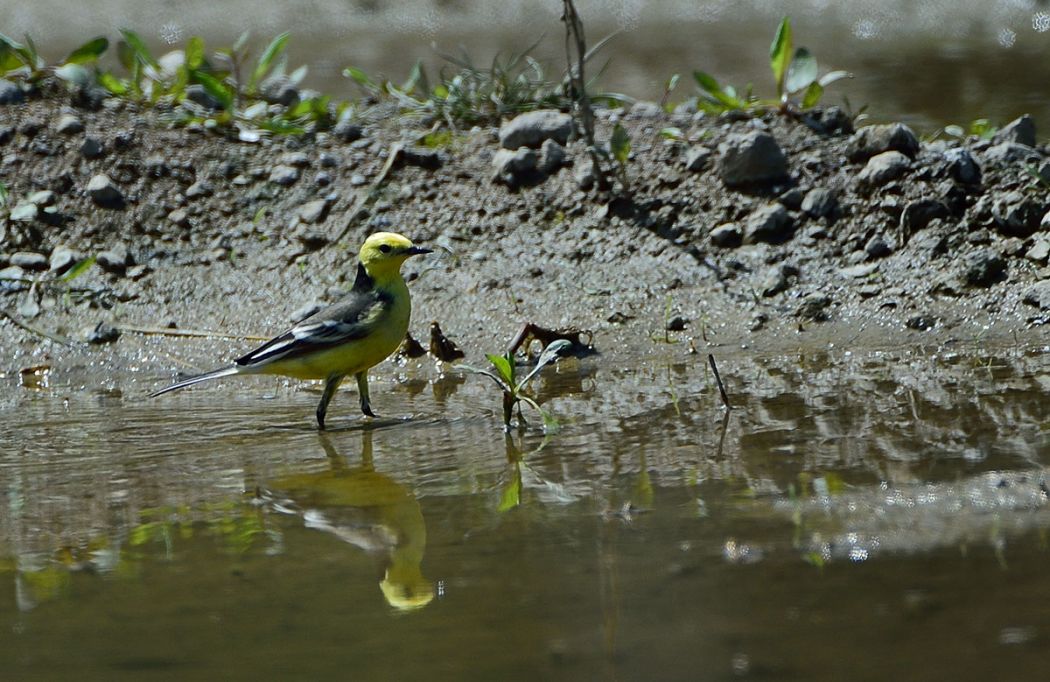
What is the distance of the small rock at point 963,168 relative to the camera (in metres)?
8.20

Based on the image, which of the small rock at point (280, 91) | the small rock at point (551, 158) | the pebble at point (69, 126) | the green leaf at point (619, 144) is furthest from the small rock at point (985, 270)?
the pebble at point (69, 126)

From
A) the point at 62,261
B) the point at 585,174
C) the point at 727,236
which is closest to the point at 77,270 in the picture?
the point at 62,261

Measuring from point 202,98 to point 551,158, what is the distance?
250 centimetres

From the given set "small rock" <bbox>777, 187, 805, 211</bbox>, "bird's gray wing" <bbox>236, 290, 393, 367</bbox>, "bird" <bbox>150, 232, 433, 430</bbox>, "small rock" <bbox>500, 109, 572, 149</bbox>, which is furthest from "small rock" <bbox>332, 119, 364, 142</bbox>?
"small rock" <bbox>777, 187, 805, 211</bbox>

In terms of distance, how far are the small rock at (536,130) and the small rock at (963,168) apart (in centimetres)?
227

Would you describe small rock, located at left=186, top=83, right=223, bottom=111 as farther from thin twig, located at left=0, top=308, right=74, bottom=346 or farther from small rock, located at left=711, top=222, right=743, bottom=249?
small rock, located at left=711, top=222, right=743, bottom=249

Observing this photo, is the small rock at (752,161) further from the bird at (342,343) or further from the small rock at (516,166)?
the bird at (342,343)

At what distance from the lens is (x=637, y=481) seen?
5176 millimetres

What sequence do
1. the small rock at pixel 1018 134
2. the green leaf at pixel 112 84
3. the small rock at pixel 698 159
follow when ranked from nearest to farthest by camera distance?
the small rock at pixel 1018 134 → the small rock at pixel 698 159 → the green leaf at pixel 112 84

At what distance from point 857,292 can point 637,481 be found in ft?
10.3

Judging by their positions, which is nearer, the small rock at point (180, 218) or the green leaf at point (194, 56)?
the small rock at point (180, 218)

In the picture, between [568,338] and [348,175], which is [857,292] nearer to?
[568,338]

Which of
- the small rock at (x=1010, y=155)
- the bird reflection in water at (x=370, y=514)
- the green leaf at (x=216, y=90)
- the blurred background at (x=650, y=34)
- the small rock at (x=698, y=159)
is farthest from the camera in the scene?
the blurred background at (x=650, y=34)

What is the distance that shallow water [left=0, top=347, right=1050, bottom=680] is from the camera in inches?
145
